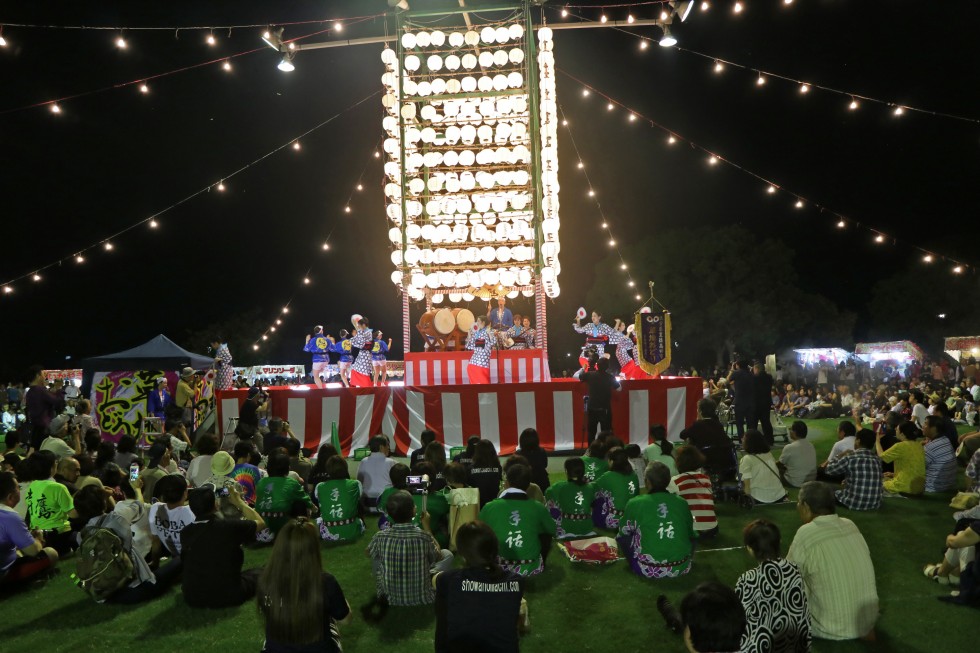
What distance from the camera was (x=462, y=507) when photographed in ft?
20.4

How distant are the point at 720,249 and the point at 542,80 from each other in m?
22.9

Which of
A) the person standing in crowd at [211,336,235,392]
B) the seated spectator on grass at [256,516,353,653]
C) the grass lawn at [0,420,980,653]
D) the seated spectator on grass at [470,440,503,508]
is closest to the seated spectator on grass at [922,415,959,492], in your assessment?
the grass lawn at [0,420,980,653]

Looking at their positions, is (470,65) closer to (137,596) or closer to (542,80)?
(542,80)

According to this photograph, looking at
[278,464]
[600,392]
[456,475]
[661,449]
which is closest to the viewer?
[456,475]

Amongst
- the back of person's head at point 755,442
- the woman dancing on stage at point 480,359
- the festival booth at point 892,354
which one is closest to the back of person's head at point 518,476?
the back of person's head at point 755,442

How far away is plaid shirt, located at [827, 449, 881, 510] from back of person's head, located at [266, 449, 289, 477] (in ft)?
19.6

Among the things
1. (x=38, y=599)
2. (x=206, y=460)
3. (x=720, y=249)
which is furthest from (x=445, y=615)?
(x=720, y=249)

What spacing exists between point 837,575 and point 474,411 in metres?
8.68

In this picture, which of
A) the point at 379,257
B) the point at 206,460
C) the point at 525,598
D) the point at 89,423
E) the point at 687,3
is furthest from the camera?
the point at 379,257

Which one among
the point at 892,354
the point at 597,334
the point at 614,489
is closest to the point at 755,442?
the point at 614,489

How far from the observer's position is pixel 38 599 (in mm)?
5844

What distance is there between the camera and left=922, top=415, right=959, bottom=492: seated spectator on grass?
28.5 feet

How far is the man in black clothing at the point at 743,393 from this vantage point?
1148 centimetres

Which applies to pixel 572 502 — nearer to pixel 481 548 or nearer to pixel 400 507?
pixel 400 507
